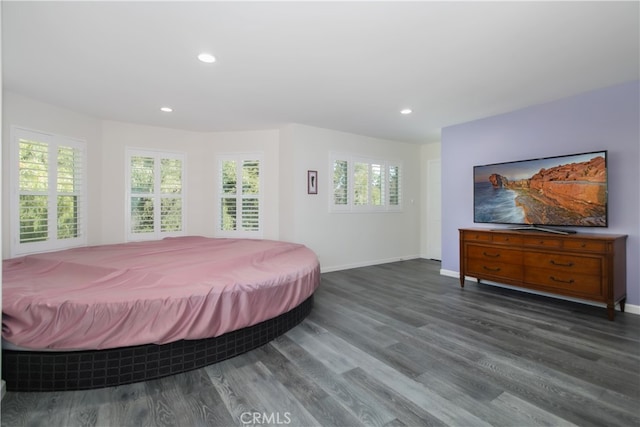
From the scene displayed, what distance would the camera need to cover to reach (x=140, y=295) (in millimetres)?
2117

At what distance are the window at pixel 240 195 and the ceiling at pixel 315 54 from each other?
1.27 meters

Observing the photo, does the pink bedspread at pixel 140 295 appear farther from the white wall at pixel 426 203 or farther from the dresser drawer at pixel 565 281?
the white wall at pixel 426 203

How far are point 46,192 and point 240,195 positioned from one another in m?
2.47

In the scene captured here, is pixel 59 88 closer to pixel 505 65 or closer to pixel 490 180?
pixel 505 65

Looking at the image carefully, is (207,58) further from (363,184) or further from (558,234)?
(558,234)

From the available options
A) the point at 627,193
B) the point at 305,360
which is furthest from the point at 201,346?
the point at 627,193

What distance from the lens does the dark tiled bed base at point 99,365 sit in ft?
6.22

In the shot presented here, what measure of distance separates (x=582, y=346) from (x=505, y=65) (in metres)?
2.46

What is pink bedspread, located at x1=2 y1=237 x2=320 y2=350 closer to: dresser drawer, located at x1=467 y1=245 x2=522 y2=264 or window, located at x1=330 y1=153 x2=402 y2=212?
window, located at x1=330 y1=153 x2=402 y2=212

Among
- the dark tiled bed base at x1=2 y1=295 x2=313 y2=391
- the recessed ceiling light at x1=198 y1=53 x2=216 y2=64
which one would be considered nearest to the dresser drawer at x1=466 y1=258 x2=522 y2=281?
the dark tiled bed base at x1=2 y1=295 x2=313 y2=391

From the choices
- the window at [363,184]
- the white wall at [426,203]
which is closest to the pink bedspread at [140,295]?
the window at [363,184]

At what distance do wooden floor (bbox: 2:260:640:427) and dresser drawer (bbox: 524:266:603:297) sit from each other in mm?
266

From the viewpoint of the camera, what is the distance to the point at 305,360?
2270 mm

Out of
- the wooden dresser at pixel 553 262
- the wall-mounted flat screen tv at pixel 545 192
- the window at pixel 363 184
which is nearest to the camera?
the wooden dresser at pixel 553 262
